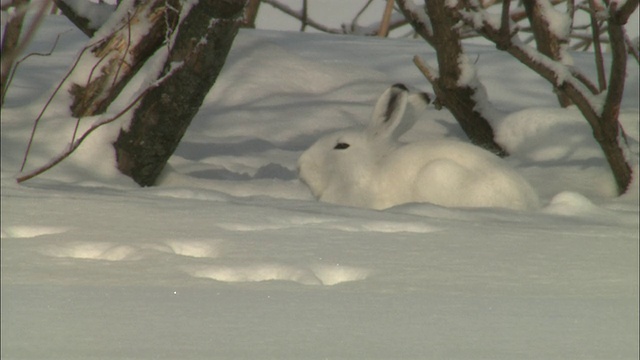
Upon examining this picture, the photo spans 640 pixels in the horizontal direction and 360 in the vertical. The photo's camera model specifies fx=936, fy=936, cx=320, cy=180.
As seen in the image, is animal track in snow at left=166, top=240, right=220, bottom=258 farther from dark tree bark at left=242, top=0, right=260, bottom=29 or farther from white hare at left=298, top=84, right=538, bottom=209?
dark tree bark at left=242, top=0, right=260, bottom=29

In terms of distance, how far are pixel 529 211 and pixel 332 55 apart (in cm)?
427

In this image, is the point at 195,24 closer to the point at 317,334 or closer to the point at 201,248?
the point at 201,248

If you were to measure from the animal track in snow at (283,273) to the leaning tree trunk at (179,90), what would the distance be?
212 cm

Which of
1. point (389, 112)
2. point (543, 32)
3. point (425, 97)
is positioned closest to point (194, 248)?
point (389, 112)

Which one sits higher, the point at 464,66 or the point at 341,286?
the point at 341,286

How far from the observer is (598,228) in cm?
323

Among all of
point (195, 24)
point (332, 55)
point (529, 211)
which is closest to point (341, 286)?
point (529, 211)

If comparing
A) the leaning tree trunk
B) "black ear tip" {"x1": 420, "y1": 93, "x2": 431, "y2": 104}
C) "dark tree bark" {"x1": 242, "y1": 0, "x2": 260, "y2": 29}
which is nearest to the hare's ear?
"black ear tip" {"x1": 420, "y1": 93, "x2": 431, "y2": 104}

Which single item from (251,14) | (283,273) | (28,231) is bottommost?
(251,14)

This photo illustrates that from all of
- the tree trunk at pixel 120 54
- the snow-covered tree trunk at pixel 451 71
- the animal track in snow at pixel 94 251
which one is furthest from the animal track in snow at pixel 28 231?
the snow-covered tree trunk at pixel 451 71

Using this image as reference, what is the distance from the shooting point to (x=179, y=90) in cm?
435

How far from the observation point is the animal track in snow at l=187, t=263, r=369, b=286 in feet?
6.97

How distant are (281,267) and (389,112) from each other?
249cm

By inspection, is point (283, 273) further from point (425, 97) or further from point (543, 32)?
point (543, 32)
